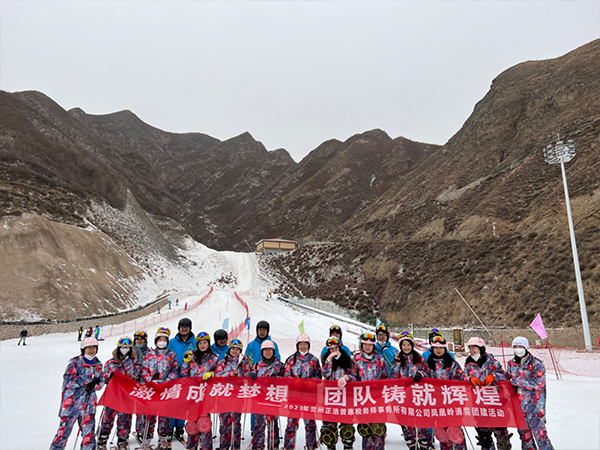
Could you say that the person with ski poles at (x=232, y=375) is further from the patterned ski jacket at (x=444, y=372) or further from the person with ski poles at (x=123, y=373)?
the patterned ski jacket at (x=444, y=372)

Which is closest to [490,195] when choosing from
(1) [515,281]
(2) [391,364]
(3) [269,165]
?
(1) [515,281]

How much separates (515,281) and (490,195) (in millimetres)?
17055

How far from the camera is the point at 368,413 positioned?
17.4 ft

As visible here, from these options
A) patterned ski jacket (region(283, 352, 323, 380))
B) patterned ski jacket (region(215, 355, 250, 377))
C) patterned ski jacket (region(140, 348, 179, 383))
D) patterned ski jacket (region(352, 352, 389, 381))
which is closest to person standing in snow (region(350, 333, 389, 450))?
patterned ski jacket (region(352, 352, 389, 381))

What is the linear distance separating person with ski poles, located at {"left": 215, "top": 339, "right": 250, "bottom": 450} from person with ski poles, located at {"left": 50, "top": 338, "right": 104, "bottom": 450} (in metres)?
1.88

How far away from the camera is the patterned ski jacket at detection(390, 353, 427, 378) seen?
560cm

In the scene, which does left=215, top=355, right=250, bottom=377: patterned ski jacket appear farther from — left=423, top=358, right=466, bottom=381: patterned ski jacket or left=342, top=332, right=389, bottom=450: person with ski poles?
left=423, top=358, right=466, bottom=381: patterned ski jacket

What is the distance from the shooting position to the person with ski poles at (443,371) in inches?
211

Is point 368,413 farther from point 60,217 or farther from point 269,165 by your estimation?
point 269,165

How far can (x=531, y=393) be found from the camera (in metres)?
5.21

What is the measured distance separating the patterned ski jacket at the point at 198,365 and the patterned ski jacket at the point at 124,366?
2.33ft

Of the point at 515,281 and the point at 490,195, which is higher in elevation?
the point at 490,195

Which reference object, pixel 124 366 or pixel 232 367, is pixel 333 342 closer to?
pixel 232 367

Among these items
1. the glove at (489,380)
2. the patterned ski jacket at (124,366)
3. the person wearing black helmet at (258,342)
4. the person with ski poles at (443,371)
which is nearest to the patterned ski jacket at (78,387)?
the patterned ski jacket at (124,366)
